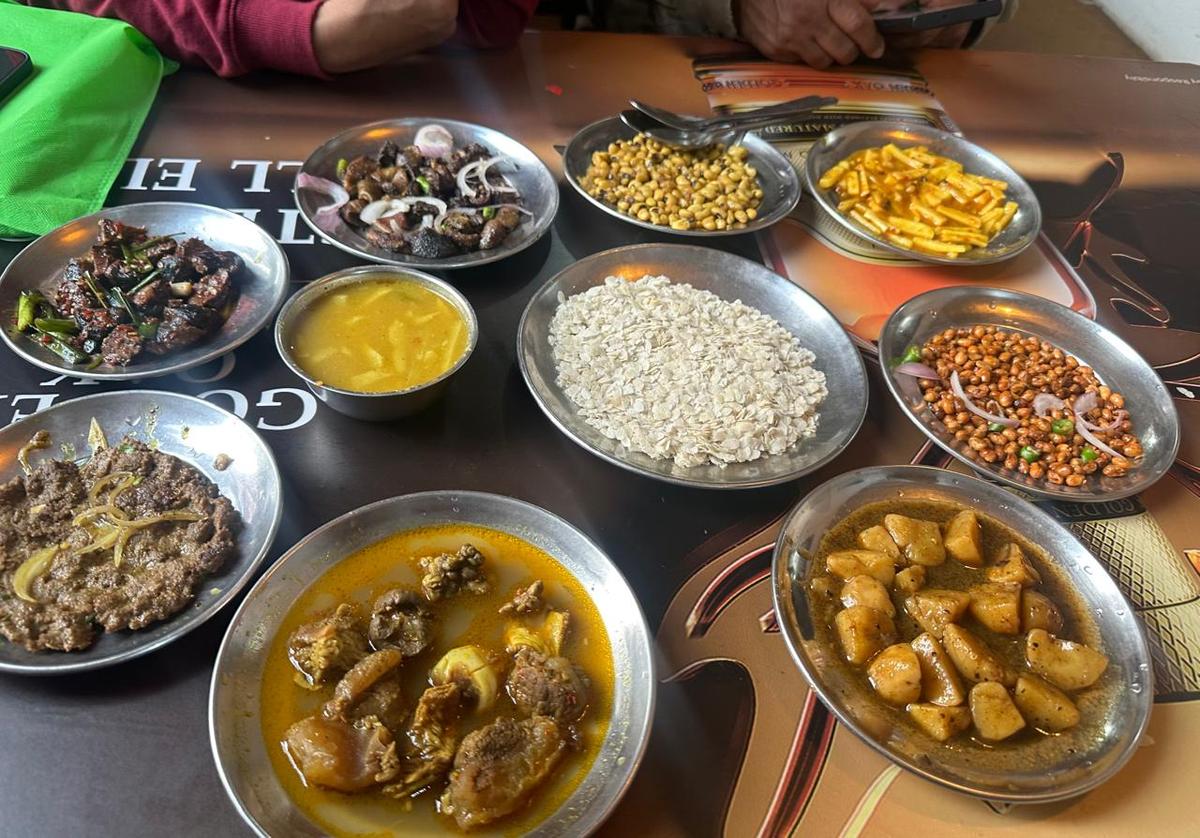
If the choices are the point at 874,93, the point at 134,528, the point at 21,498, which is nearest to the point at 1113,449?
the point at 874,93

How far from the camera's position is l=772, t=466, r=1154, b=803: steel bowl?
1.33 metres

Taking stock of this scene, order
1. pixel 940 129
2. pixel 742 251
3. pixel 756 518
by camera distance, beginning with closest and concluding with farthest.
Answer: pixel 756 518 → pixel 742 251 → pixel 940 129

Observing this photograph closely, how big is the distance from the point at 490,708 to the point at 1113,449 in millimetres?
1790

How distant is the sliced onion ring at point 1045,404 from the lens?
2.04 metres

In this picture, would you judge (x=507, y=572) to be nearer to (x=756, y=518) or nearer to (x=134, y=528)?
(x=756, y=518)

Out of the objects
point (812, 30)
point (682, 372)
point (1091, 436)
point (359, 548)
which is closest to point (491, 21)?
point (812, 30)

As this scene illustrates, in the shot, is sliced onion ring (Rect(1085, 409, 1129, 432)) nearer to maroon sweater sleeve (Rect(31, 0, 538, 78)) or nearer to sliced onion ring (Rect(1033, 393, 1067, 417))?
sliced onion ring (Rect(1033, 393, 1067, 417))

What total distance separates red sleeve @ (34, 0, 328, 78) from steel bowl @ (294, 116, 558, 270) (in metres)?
0.40

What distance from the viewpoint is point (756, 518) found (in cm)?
175

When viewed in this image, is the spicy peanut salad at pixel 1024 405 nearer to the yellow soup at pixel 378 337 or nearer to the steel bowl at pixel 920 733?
the steel bowl at pixel 920 733

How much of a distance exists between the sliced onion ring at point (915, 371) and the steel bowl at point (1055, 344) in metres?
0.02

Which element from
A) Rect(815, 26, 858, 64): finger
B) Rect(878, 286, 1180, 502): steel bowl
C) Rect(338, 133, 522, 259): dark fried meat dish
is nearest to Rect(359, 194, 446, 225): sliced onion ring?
Rect(338, 133, 522, 259): dark fried meat dish

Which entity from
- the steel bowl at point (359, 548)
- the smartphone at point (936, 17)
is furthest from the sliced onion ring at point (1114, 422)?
the smartphone at point (936, 17)

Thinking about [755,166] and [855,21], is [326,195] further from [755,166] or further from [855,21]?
[855,21]
